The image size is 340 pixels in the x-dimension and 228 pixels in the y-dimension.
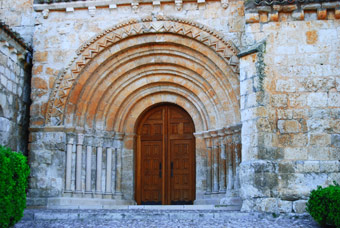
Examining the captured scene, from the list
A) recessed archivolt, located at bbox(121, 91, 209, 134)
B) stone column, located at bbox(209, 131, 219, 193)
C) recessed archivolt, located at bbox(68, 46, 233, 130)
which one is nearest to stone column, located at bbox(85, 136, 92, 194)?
recessed archivolt, located at bbox(68, 46, 233, 130)

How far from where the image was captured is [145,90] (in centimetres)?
1300

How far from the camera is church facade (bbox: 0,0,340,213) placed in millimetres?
10570

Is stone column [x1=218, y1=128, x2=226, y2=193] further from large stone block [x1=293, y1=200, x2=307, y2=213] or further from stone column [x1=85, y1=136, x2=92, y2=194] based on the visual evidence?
stone column [x1=85, y1=136, x2=92, y2=194]

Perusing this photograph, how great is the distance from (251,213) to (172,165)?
397 centimetres

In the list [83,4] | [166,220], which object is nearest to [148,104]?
[83,4]

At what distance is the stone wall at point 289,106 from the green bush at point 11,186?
4.20 meters

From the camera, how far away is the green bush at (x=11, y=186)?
307 inches

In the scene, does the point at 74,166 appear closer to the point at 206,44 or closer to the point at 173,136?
the point at 173,136

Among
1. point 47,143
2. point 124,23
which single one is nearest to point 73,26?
point 124,23

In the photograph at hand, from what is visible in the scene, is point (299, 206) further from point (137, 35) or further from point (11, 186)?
point (137, 35)

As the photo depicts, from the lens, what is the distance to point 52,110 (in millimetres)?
12227

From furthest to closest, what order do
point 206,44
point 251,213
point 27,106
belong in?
point 27,106 → point 206,44 → point 251,213

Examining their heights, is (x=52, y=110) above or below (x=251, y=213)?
above

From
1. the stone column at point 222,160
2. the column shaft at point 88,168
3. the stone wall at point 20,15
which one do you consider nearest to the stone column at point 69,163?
the column shaft at point 88,168
